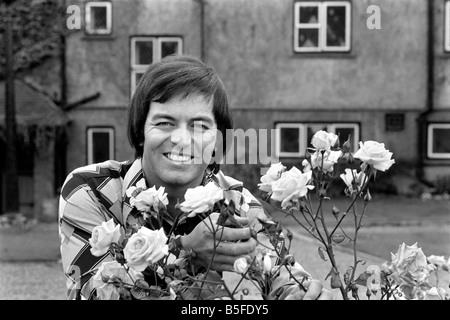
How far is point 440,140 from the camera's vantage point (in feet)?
34.8

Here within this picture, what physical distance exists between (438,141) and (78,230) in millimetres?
10118

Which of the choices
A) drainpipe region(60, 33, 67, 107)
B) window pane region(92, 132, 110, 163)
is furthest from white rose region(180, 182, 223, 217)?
drainpipe region(60, 33, 67, 107)

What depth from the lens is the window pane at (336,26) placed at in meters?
10.4

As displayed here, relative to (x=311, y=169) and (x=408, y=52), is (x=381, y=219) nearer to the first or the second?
(x=408, y=52)

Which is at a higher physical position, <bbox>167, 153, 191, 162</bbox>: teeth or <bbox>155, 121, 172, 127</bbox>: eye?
<bbox>155, 121, 172, 127</bbox>: eye

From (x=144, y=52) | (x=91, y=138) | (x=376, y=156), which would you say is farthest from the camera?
(x=144, y=52)

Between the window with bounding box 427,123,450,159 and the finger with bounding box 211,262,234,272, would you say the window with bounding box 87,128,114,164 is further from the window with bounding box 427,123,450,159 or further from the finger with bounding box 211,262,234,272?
the finger with bounding box 211,262,234,272

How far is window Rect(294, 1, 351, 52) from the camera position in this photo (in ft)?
33.9

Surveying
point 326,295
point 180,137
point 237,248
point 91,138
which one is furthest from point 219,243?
point 91,138

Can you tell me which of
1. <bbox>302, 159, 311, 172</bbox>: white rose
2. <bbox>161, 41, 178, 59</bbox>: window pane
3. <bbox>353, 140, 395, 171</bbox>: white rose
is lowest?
<bbox>302, 159, 311, 172</bbox>: white rose

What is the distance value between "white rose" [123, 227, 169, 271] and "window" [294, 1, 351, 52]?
9.82 meters

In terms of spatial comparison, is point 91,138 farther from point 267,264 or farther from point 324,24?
point 267,264

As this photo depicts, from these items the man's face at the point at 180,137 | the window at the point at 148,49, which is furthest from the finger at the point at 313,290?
the window at the point at 148,49
